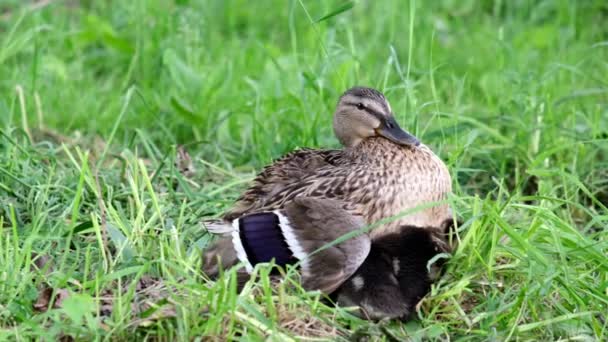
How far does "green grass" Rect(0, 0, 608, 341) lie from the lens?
374 cm

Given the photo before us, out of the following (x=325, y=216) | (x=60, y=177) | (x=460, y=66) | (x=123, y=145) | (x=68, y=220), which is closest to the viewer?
(x=325, y=216)

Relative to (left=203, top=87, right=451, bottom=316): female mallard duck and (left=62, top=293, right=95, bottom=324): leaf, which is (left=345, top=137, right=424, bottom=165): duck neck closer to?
(left=203, top=87, right=451, bottom=316): female mallard duck

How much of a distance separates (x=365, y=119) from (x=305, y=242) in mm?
797

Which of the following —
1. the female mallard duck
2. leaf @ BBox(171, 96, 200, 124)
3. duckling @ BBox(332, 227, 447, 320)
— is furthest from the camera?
leaf @ BBox(171, 96, 200, 124)

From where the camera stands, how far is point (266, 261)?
154 inches

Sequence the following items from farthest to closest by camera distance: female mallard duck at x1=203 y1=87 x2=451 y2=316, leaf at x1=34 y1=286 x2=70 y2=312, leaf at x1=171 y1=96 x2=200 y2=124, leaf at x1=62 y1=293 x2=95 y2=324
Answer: leaf at x1=171 y1=96 x2=200 y2=124, female mallard duck at x1=203 y1=87 x2=451 y2=316, leaf at x1=34 y1=286 x2=70 y2=312, leaf at x1=62 y1=293 x2=95 y2=324

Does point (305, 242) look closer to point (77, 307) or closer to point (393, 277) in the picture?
point (393, 277)

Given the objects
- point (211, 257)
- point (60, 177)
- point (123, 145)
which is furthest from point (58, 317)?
point (123, 145)

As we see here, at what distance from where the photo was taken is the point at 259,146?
17.9ft

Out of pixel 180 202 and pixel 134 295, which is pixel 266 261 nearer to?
pixel 134 295

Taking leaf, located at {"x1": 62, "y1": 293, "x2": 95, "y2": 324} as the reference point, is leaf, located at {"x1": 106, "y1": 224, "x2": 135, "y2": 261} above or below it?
below

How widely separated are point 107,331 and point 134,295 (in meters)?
0.24

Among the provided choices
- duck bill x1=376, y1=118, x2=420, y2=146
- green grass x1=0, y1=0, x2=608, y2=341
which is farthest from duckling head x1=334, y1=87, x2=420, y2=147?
green grass x1=0, y1=0, x2=608, y2=341

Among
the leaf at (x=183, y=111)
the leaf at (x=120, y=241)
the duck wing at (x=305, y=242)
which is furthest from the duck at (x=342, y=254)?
the leaf at (x=183, y=111)
